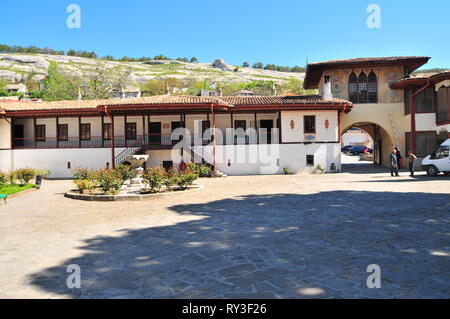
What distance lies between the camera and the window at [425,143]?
21.6 m

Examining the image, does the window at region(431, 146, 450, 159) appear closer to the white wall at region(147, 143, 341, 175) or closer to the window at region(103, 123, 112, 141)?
the white wall at region(147, 143, 341, 175)

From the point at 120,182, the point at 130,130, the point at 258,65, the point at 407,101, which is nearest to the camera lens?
the point at 120,182

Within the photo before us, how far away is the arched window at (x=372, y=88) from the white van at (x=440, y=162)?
718 centimetres

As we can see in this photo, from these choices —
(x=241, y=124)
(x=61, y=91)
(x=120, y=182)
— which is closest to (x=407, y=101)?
(x=241, y=124)

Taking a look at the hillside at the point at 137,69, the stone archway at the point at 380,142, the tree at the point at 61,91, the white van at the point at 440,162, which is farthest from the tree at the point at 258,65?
the white van at the point at 440,162

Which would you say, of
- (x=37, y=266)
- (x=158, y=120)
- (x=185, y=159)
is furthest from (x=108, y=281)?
(x=158, y=120)

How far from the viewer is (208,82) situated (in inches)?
4375

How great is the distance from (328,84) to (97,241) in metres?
20.5

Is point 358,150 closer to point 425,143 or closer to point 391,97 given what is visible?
point 391,97

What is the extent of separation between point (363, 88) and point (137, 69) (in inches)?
4747

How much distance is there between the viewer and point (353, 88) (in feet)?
77.3

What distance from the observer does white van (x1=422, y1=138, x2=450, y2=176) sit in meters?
16.8

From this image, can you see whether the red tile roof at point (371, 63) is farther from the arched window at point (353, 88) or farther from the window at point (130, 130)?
the window at point (130, 130)

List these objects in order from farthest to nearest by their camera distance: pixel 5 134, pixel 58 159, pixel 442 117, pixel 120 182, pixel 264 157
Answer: pixel 5 134, pixel 58 159, pixel 264 157, pixel 442 117, pixel 120 182
